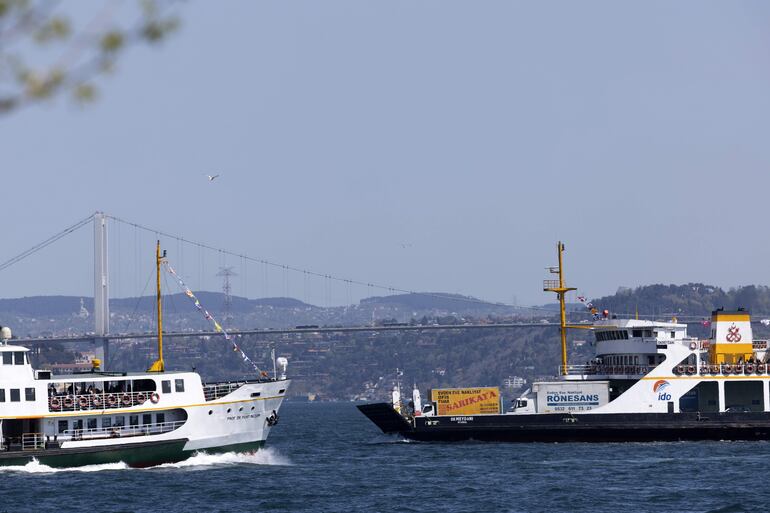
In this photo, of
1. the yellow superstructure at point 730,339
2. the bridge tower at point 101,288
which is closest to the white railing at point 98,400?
the yellow superstructure at point 730,339

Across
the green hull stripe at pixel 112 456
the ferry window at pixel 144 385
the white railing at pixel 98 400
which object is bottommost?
the green hull stripe at pixel 112 456

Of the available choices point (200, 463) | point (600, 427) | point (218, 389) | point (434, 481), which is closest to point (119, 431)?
point (200, 463)

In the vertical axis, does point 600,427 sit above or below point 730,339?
below

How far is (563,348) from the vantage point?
56625 mm

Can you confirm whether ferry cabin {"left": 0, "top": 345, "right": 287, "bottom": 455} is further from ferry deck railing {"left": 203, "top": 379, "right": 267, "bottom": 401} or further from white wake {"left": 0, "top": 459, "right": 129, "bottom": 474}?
white wake {"left": 0, "top": 459, "right": 129, "bottom": 474}

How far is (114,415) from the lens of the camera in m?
43.5

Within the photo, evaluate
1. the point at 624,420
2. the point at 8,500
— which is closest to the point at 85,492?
the point at 8,500

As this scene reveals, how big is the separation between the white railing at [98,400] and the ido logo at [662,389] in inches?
806

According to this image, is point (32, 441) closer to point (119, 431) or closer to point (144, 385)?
point (119, 431)

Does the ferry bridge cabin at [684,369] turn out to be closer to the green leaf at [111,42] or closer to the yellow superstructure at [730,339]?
the yellow superstructure at [730,339]

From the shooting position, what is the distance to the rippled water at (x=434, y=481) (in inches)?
1373

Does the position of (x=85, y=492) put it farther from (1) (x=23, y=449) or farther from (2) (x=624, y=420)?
(2) (x=624, y=420)

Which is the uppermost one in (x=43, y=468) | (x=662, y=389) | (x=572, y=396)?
(x=662, y=389)

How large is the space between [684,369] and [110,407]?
23.1m
